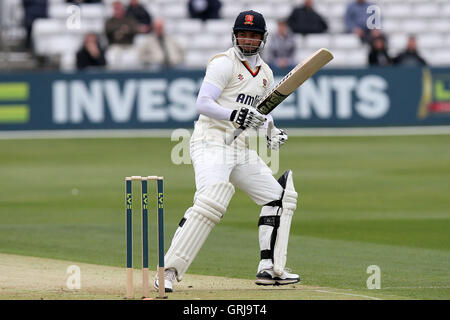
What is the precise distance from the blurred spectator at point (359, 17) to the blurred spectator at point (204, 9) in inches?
114

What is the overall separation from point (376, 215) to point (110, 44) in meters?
11.0

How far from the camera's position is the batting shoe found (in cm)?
723

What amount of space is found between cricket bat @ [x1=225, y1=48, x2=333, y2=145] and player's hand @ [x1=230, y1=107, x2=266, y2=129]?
23 centimetres

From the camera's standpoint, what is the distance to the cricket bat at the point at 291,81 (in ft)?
23.1

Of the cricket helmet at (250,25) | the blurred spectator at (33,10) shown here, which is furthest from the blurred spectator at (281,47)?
the cricket helmet at (250,25)

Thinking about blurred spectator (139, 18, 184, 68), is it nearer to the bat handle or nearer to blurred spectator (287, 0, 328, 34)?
blurred spectator (287, 0, 328, 34)

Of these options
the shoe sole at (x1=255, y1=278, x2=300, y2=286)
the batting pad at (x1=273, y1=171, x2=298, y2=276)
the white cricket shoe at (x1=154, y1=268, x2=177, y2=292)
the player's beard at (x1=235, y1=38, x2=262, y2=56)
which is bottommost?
the shoe sole at (x1=255, y1=278, x2=300, y2=286)

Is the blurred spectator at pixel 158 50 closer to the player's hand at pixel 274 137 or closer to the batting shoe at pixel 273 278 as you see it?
the player's hand at pixel 274 137

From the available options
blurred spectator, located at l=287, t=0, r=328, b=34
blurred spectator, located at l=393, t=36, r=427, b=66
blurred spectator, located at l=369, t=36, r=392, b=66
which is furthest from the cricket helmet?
blurred spectator, located at l=287, t=0, r=328, b=34

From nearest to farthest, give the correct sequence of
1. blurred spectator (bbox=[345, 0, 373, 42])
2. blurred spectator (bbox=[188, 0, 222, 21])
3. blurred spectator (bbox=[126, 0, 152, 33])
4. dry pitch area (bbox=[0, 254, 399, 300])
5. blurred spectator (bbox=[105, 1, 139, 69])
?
dry pitch area (bbox=[0, 254, 399, 300])
blurred spectator (bbox=[105, 1, 139, 69])
blurred spectator (bbox=[126, 0, 152, 33])
blurred spectator (bbox=[345, 0, 373, 42])
blurred spectator (bbox=[188, 0, 222, 21])

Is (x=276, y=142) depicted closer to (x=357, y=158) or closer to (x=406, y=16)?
(x=357, y=158)

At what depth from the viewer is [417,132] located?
751 inches


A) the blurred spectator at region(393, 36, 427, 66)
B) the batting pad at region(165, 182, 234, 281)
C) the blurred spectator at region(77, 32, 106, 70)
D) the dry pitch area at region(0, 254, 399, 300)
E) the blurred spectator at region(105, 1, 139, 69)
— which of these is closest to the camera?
the dry pitch area at region(0, 254, 399, 300)
